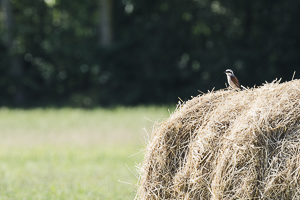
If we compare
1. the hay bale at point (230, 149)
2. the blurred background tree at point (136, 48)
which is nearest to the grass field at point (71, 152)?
the hay bale at point (230, 149)

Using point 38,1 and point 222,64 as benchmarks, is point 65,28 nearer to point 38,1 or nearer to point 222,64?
point 38,1

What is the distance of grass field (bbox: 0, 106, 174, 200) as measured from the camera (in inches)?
304

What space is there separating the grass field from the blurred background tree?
10.6ft

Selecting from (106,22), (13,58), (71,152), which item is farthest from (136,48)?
(71,152)

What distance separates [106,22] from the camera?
22.4 metres

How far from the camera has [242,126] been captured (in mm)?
4543

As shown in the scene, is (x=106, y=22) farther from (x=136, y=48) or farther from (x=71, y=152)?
(x=71, y=152)

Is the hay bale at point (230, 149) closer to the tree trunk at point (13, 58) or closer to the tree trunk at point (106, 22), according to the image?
the tree trunk at point (106, 22)

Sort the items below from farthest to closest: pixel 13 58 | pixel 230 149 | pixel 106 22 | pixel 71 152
A: pixel 13 58 < pixel 106 22 < pixel 71 152 < pixel 230 149

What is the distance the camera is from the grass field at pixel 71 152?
304 inches

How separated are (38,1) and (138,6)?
6156mm

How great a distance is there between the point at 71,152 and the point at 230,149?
7.45m

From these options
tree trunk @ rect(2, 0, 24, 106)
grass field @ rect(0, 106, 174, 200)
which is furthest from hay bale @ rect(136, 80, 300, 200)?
tree trunk @ rect(2, 0, 24, 106)

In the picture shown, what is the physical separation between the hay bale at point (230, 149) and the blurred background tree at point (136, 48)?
47.6ft
